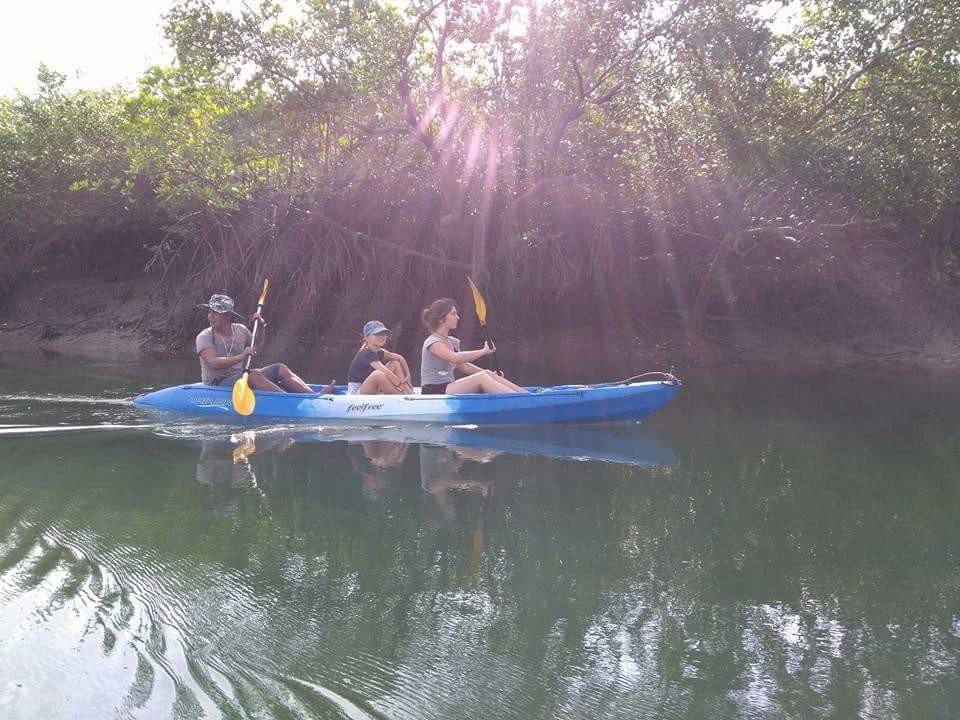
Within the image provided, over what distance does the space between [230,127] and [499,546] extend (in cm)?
932

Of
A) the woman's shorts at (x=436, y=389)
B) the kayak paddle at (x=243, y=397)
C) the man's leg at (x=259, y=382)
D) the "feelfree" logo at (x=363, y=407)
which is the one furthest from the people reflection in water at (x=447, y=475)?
the man's leg at (x=259, y=382)

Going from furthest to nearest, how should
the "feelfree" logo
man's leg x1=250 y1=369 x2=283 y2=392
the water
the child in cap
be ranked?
1. man's leg x1=250 y1=369 x2=283 y2=392
2. the child in cap
3. the "feelfree" logo
4. the water

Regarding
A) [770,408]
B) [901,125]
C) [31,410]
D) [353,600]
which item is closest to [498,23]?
[901,125]

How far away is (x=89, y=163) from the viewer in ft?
46.6

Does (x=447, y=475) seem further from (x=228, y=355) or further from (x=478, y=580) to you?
(x=228, y=355)

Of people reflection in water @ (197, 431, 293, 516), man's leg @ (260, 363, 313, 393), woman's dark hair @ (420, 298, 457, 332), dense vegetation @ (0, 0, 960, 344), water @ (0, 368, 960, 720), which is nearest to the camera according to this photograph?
water @ (0, 368, 960, 720)

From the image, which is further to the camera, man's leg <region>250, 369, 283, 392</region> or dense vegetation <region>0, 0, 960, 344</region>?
dense vegetation <region>0, 0, 960, 344</region>

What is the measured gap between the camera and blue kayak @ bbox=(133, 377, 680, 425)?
24.3 ft

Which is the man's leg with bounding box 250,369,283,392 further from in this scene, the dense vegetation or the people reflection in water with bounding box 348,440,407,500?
the dense vegetation

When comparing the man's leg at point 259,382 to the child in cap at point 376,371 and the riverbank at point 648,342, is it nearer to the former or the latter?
the child in cap at point 376,371

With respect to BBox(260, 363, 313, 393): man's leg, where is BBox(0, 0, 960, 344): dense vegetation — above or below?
above

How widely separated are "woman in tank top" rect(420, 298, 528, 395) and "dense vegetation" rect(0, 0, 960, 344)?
4718mm

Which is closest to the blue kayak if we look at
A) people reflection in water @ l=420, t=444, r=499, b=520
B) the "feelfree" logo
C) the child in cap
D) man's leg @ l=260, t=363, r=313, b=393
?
the "feelfree" logo

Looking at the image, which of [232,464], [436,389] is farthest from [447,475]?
[436,389]
